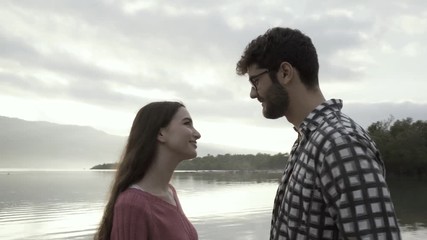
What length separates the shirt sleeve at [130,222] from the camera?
272cm

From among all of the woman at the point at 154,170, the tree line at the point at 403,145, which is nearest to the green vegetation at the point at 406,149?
the tree line at the point at 403,145

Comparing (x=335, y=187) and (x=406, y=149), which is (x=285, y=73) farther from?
(x=406, y=149)

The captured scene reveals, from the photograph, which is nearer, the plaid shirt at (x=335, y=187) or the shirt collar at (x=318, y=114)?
the plaid shirt at (x=335, y=187)

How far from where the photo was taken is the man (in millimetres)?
1938

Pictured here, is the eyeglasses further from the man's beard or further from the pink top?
the pink top

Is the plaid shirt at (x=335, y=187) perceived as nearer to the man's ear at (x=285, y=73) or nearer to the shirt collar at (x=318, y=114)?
the shirt collar at (x=318, y=114)

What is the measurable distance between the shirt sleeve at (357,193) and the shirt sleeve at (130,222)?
1.19m

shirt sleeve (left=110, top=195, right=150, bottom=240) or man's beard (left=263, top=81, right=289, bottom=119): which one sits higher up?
man's beard (left=263, top=81, right=289, bottom=119)

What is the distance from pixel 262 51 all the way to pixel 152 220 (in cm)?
118

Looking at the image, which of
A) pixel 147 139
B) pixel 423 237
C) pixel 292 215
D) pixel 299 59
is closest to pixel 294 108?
pixel 299 59

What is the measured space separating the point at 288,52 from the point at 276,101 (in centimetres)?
26

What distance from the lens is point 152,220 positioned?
284 centimetres

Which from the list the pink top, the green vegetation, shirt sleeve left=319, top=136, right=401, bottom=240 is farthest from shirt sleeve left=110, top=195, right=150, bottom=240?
the green vegetation

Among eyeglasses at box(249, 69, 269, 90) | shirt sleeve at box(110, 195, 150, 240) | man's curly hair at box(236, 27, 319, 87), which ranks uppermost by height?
man's curly hair at box(236, 27, 319, 87)
